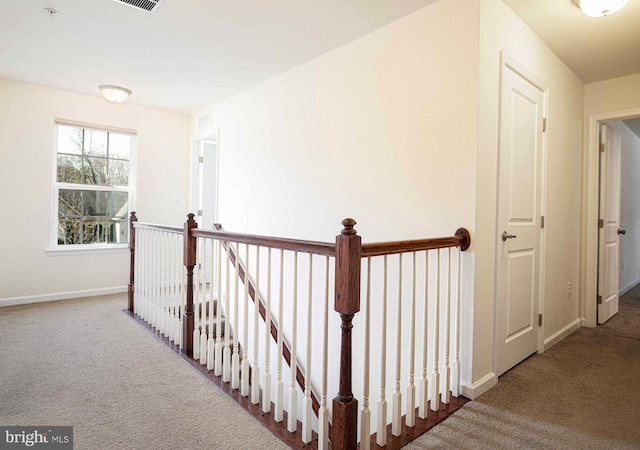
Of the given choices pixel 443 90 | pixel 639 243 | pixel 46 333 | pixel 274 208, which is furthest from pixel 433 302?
pixel 639 243

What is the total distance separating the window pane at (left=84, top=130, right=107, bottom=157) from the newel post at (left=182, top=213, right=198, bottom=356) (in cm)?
266

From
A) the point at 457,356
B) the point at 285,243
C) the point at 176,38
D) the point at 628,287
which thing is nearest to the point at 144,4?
the point at 176,38

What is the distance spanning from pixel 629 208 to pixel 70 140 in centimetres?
725

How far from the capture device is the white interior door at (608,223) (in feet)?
11.5

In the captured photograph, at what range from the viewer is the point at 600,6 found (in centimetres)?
207

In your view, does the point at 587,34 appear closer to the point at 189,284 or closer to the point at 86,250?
the point at 189,284

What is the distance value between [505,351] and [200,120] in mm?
4459

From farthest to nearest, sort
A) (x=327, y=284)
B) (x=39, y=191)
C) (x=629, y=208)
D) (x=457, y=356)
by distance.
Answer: (x=629, y=208) < (x=39, y=191) < (x=457, y=356) < (x=327, y=284)

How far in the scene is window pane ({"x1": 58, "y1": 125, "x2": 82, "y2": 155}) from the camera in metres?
4.23

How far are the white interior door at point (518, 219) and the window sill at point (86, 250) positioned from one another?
4.36 meters

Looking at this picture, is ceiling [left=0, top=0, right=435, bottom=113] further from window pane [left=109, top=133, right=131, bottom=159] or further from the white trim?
window pane [left=109, top=133, right=131, bottom=159]

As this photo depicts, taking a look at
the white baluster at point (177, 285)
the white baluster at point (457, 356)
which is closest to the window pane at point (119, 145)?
the white baluster at point (177, 285)

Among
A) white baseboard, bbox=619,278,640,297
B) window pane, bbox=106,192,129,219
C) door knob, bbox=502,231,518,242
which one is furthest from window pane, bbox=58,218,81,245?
white baseboard, bbox=619,278,640,297

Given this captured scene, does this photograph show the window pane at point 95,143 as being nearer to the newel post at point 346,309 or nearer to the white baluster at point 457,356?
the newel post at point 346,309
